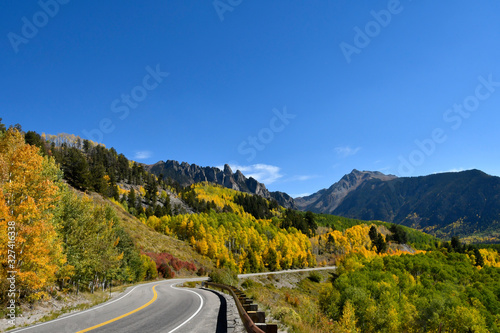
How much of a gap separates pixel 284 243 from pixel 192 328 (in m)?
111

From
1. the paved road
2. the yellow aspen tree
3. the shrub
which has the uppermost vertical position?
the yellow aspen tree

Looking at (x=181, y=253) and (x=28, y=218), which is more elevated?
(x=28, y=218)

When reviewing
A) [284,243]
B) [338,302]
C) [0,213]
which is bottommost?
[338,302]

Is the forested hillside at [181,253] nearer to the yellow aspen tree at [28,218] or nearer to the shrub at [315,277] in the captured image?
the yellow aspen tree at [28,218]

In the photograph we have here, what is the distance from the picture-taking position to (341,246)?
15300cm

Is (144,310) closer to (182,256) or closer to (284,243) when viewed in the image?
(182,256)

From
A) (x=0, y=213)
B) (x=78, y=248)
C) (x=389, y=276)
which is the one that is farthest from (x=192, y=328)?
(x=389, y=276)

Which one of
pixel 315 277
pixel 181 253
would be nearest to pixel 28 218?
pixel 181 253

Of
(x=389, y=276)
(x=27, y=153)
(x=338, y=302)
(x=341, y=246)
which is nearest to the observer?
(x=27, y=153)

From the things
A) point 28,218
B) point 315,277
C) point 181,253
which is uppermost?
point 28,218

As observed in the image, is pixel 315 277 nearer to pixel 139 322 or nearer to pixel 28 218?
pixel 139 322

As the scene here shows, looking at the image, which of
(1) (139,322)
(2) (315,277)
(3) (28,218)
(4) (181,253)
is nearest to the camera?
(1) (139,322)

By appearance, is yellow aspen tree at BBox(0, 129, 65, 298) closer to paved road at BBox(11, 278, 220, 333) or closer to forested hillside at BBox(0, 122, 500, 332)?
forested hillside at BBox(0, 122, 500, 332)

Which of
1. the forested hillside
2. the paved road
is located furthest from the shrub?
the paved road
